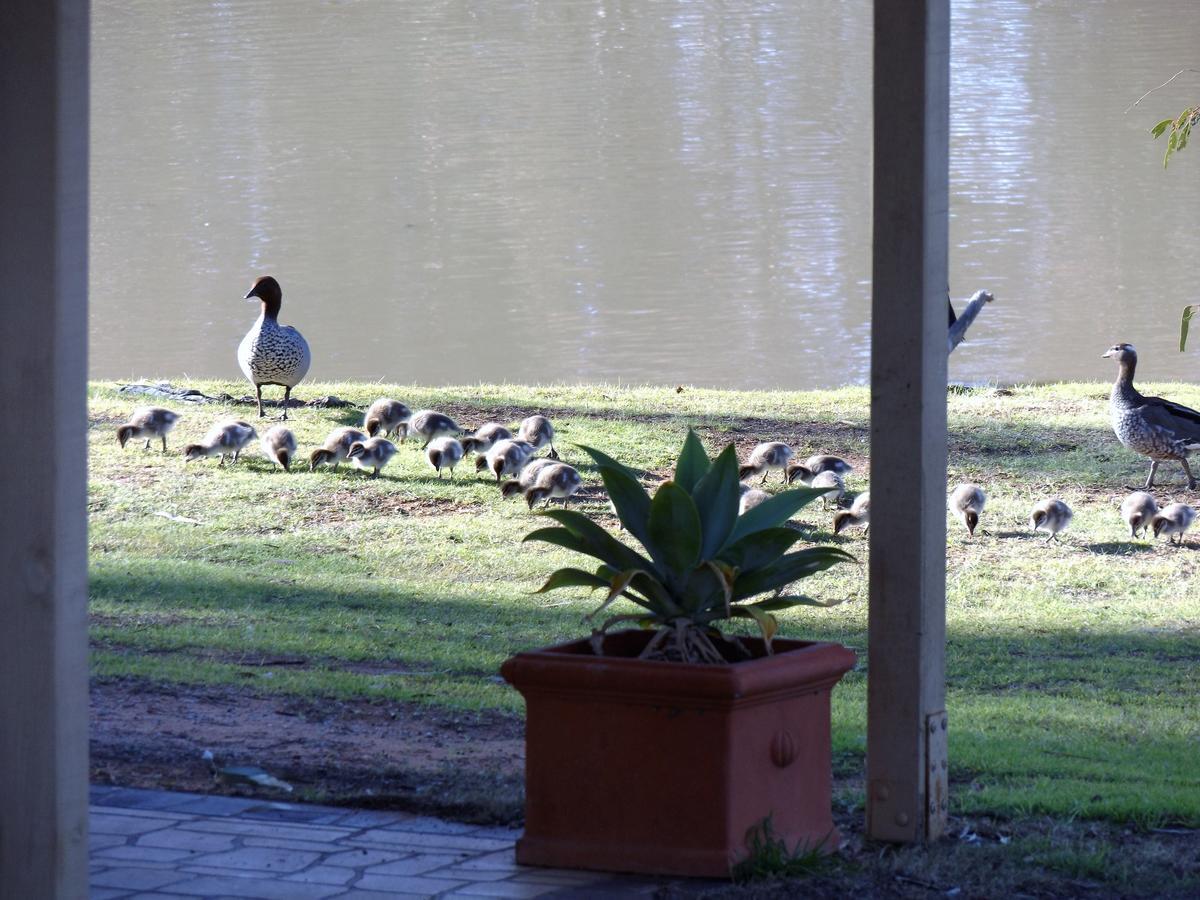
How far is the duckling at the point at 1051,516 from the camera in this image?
10727 millimetres

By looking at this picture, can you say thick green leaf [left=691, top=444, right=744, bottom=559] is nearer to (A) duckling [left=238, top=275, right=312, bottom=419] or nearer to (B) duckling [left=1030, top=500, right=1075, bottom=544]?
(B) duckling [left=1030, top=500, right=1075, bottom=544]

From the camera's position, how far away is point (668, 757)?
4383mm

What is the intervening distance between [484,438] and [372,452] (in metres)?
0.94

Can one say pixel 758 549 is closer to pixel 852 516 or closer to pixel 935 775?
pixel 935 775

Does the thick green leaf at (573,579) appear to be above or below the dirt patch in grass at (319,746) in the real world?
above

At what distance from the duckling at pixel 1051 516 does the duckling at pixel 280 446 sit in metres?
5.50

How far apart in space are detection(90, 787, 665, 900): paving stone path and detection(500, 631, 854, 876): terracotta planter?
0.12 metres

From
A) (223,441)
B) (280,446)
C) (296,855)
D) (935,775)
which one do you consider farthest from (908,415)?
(223,441)

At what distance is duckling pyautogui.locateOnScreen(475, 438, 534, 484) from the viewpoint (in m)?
11.8

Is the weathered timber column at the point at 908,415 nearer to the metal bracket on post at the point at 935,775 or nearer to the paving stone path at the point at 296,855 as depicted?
the metal bracket on post at the point at 935,775

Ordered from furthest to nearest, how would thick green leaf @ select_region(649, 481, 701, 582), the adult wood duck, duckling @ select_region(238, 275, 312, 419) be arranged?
duckling @ select_region(238, 275, 312, 419) < the adult wood duck < thick green leaf @ select_region(649, 481, 701, 582)

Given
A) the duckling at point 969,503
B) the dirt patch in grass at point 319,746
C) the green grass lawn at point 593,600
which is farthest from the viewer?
the duckling at point 969,503

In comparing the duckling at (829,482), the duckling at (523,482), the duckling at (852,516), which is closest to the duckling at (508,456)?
the duckling at (523,482)

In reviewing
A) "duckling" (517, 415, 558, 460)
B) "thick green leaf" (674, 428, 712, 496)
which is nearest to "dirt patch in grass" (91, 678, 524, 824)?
"thick green leaf" (674, 428, 712, 496)
